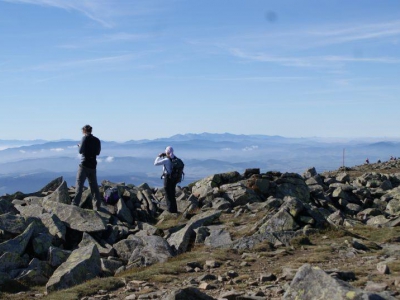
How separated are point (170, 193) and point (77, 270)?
1183 centimetres

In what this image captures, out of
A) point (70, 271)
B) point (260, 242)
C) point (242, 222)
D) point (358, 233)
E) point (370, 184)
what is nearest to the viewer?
point (70, 271)

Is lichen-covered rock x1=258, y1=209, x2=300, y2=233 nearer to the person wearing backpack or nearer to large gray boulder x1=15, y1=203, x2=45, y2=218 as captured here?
the person wearing backpack

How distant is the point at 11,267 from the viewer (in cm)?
1639

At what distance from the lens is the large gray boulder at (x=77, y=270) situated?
46.3 feet

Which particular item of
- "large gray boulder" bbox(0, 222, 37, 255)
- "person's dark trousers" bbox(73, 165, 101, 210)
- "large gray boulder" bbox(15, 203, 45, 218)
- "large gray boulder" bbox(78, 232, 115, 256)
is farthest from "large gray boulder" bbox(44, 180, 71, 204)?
"large gray boulder" bbox(0, 222, 37, 255)

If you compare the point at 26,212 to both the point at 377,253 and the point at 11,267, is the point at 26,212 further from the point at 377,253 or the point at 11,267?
the point at 377,253

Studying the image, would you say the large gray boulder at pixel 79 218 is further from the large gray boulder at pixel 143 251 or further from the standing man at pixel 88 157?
the large gray boulder at pixel 143 251

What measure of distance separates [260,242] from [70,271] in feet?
22.5

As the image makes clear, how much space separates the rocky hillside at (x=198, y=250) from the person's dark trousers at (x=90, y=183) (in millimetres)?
762

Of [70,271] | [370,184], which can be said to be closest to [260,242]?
[70,271]

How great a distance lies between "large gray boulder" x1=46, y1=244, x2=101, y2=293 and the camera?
14109 millimetres

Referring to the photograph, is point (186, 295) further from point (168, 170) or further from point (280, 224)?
point (168, 170)

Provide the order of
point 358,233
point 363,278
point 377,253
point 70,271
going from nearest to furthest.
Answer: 1. point 363,278
2. point 70,271
3. point 377,253
4. point 358,233

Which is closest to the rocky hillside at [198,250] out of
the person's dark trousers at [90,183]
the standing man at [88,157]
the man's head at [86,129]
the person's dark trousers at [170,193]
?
the person's dark trousers at [170,193]
